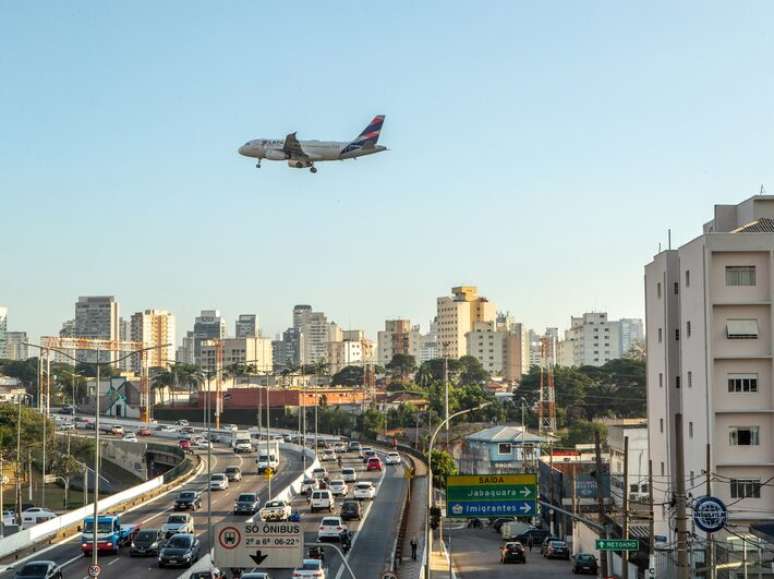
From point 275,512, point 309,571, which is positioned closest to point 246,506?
point 275,512

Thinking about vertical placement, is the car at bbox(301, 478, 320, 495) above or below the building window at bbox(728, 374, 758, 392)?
below

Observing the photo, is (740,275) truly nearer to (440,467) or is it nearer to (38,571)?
(38,571)

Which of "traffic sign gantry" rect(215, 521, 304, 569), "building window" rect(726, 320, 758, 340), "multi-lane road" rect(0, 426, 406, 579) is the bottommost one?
"multi-lane road" rect(0, 426, 406, 579)

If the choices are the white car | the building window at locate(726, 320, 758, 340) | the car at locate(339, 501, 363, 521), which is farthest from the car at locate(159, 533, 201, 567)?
the white car

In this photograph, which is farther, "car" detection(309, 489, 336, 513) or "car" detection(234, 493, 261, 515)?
"car" detection(309, 489, 336, 513)

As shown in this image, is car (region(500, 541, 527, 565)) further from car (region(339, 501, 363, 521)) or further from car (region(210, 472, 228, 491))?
car (region(210, 472, 228, 491))

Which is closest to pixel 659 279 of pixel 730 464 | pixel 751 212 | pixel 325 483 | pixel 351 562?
pixel 751 212
